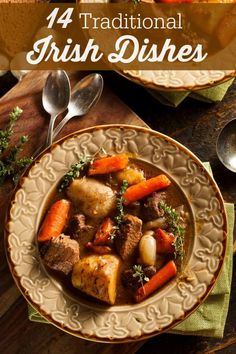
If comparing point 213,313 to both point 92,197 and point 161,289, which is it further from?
point 92,197

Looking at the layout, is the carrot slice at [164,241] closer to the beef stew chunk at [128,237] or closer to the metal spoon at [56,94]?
the beef stew chunk at [128,237]

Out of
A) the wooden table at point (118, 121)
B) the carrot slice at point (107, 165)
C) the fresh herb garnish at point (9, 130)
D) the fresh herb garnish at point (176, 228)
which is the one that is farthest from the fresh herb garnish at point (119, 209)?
the fresh herb garnish at point (9, 130)

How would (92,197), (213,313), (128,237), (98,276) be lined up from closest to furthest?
(98,276) < (128,237) < (92,197) < (213,313)

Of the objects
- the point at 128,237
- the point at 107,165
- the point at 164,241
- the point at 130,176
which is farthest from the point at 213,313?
the point at 107,165

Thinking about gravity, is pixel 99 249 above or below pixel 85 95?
below

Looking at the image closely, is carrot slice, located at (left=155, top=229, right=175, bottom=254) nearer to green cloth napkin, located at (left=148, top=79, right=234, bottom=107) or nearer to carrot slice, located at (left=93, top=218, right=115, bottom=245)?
carrot slice, located at (left=93, top=218, right=115, bottom=245)

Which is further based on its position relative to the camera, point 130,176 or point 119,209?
point 130,176

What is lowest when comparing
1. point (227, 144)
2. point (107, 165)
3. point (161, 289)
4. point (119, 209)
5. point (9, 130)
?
point (161, 289)
